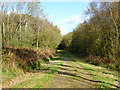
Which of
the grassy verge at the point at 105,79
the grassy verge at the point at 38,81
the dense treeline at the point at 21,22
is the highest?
the dense treeline at the point at 21,22

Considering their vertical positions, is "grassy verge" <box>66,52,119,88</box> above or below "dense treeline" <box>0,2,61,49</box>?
below

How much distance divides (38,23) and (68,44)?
29278 mm

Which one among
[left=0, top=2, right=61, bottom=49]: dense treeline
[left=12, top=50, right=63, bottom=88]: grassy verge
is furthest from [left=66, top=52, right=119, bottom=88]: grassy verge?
[left=0, top=2, right=61, bottom=49]: dense treeline

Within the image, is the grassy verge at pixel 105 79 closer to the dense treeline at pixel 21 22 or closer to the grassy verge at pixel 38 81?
the grassy verge at pixel 38 81

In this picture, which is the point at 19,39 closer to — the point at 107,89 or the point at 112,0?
the point at 112,0

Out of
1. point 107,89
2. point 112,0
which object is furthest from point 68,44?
point 107,89

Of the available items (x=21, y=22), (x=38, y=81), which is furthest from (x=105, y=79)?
(x=21, y=22)

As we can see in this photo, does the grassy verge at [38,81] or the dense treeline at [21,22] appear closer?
the grassy verge at [38,81]

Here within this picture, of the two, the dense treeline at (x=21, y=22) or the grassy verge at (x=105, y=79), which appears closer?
the grassy verge at (x=105, y=79)

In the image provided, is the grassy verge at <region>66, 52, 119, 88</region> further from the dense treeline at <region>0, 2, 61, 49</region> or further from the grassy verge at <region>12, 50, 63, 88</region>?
the dense treeline at <region>0, 2, 61, 49</region>

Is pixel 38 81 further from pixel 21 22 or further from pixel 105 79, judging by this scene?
pixel 21 22

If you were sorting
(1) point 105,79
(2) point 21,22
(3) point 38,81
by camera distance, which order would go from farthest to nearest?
(2) point 21,22 < (1) point 105,79 < (3) point 38,81

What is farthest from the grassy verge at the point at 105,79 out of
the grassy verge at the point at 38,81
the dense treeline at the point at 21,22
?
the dense treeline at the point at 21,22

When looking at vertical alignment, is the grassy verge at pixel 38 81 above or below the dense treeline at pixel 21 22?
below
